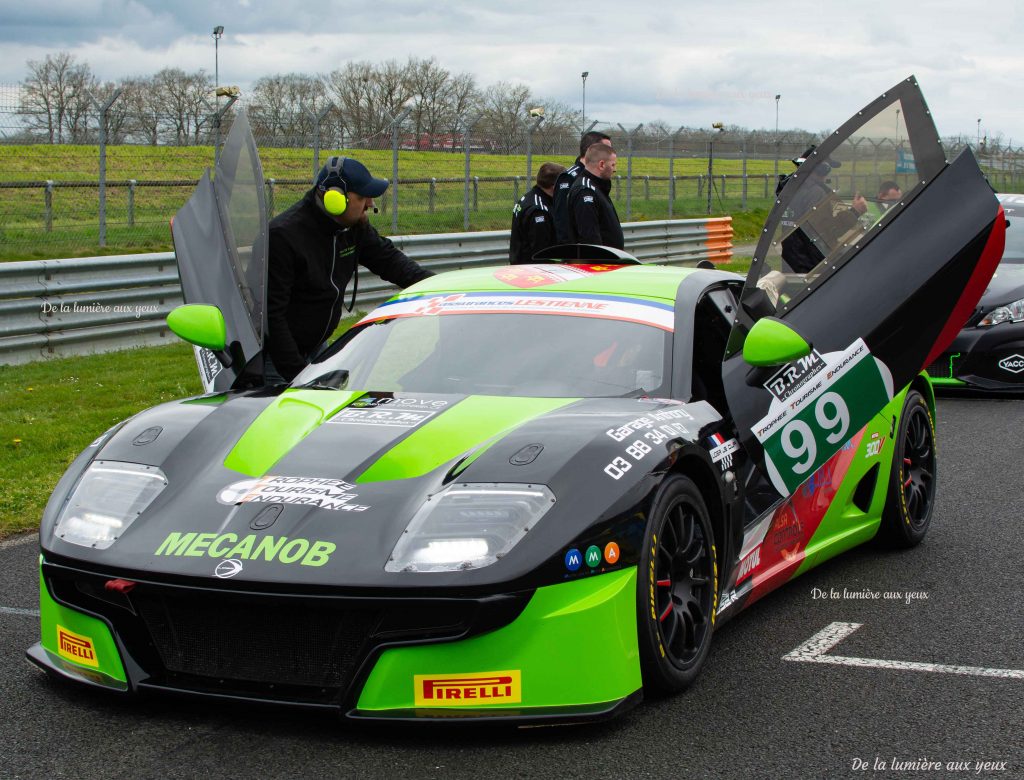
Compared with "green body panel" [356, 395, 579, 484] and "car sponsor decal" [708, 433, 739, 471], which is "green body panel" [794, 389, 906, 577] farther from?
"green body panel" [356, 395, 579, 484]

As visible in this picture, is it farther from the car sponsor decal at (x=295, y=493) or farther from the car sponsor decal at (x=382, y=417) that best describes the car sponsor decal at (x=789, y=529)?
the car sponsor decal at (x=295, y=493)

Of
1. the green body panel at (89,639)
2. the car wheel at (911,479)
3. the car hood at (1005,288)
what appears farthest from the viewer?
the car hood at (1005,288)

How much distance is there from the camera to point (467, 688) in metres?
3.55

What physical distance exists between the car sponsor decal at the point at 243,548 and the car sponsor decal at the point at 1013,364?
8448 mm

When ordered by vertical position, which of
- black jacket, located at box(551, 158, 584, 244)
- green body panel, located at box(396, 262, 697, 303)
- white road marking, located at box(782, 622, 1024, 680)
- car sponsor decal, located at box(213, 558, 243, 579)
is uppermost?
black jacket, located at box(551, 158, 584, 244)

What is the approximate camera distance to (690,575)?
4.17 metres

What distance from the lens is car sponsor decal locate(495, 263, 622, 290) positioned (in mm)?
5375

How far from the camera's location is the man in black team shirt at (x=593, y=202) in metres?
8.72

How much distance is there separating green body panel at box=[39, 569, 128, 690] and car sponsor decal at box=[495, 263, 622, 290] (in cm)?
218

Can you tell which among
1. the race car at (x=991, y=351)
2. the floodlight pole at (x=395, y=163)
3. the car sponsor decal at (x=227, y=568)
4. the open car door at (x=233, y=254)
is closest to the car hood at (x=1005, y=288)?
the race car at (x=991, y=351)

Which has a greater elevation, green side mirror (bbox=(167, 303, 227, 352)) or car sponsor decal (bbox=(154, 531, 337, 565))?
green side mirror (bbox=(167, 303, 227, 352))

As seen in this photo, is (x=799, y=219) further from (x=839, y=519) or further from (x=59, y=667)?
(x=59, y=667)

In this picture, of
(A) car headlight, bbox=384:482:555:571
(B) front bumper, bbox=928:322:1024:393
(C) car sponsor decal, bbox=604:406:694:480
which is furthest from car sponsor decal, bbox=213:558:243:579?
(B) front bumper, bbox=928:322:1024:393

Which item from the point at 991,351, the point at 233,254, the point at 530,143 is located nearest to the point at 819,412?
the point at 233,254
